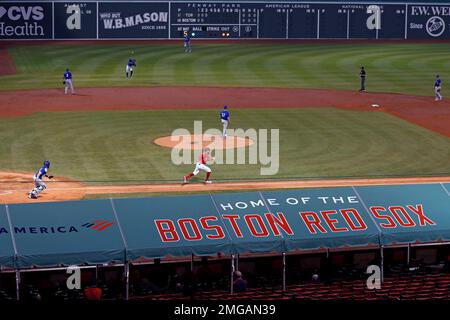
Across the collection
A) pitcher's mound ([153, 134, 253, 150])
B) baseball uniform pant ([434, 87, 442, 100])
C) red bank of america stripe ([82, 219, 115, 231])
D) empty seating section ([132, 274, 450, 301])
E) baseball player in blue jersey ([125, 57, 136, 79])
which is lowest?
empty seating section ([132, 274, 450, 301])

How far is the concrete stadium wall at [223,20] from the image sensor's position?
64312mm

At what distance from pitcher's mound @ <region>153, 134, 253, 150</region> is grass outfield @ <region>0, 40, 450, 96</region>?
17811mm

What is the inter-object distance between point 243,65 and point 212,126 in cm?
2162

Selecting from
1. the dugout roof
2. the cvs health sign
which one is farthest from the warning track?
the cvs health sign

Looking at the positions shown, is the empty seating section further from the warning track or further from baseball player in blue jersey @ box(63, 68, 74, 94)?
baseball player in blue jersey @ box(63, 68, 74, 94)

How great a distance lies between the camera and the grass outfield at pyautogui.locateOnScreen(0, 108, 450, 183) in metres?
29.5

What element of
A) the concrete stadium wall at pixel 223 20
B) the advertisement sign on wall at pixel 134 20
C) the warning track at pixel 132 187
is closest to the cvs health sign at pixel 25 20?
the concrete stadium wall at pixel 223 20

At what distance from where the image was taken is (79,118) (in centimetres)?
4031

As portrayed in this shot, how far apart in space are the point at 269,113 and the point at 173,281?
26.3m

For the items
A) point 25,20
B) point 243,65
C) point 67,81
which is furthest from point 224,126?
point 25,20

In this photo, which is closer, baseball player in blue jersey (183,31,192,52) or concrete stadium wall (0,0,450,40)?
baseball player in blue jersey (183,31,192,52)

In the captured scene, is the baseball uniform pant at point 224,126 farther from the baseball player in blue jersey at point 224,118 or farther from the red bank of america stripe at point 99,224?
the red bank of america stripe at point 99,224

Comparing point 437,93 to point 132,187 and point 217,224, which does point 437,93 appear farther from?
point 217,224

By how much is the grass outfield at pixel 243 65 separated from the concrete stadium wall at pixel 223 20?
1331 mm
